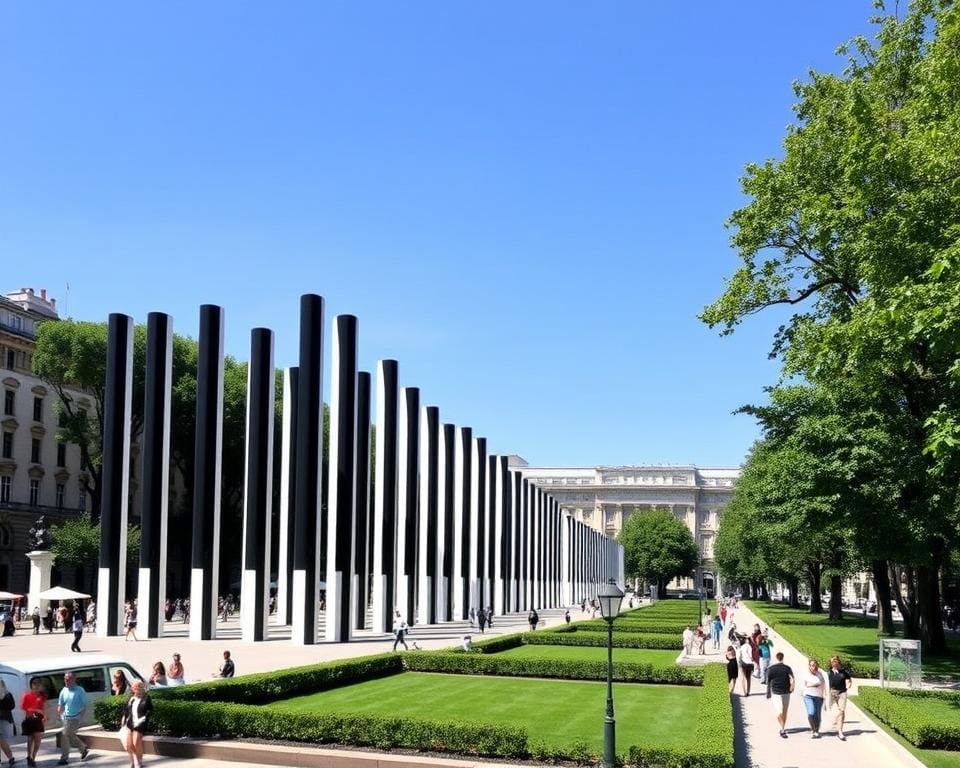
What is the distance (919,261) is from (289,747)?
16.3m

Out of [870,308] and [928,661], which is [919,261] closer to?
[870,308]

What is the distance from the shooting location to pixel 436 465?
54.9 metres

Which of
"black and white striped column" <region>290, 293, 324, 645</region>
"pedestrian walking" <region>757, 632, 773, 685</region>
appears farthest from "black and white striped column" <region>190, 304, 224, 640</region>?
"pedestrian walking" <region>757, 632, 773, 685</region>

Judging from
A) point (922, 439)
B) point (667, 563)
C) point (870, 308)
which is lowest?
point (667, 563)

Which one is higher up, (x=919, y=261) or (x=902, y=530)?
(x=919, y=261)

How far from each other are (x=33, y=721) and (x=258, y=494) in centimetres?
2446

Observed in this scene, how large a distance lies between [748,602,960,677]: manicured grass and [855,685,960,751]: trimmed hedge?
7.33 metres

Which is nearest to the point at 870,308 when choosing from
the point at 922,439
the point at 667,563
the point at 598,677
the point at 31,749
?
the point at 922,439

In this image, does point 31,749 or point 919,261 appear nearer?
point 31,749

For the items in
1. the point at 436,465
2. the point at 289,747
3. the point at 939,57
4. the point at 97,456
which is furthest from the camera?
the point at 97,456

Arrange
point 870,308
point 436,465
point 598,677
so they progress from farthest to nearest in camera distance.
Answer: point 436,465, point 598,677, point 870,308

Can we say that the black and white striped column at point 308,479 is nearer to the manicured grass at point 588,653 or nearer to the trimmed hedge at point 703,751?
the manicured grass at point 588,653

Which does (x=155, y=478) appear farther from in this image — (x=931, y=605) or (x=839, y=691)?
(x=931, y=605)

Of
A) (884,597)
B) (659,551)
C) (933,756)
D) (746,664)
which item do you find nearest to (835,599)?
(884,597)
